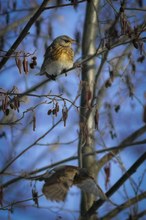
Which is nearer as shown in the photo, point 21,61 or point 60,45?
point 21,61

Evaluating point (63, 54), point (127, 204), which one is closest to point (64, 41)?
point (63, 54)

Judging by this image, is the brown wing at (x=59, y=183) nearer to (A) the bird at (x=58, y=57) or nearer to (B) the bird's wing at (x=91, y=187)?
(B) the bird's wing at (x=91, y=187)

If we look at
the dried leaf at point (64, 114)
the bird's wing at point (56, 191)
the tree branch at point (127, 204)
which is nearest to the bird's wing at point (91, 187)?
the bird's wing at point (56, 191)

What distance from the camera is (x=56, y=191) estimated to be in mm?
3391

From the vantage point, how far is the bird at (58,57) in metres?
6.23

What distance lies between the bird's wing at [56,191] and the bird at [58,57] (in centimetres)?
283

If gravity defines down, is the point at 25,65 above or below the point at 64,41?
below

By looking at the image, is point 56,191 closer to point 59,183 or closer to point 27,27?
point 59,183

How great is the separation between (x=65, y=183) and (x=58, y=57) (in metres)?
3.08

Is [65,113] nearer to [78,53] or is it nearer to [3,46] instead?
[3,46]

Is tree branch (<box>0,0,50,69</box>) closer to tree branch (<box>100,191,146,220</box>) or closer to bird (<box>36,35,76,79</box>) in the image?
tree branch (<box>100,191,146,220</box>)

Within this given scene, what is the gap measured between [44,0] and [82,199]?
3050mm

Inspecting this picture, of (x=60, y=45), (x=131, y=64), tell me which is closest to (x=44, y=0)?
(x=131, y=64)

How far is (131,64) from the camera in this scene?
523 centimetres
